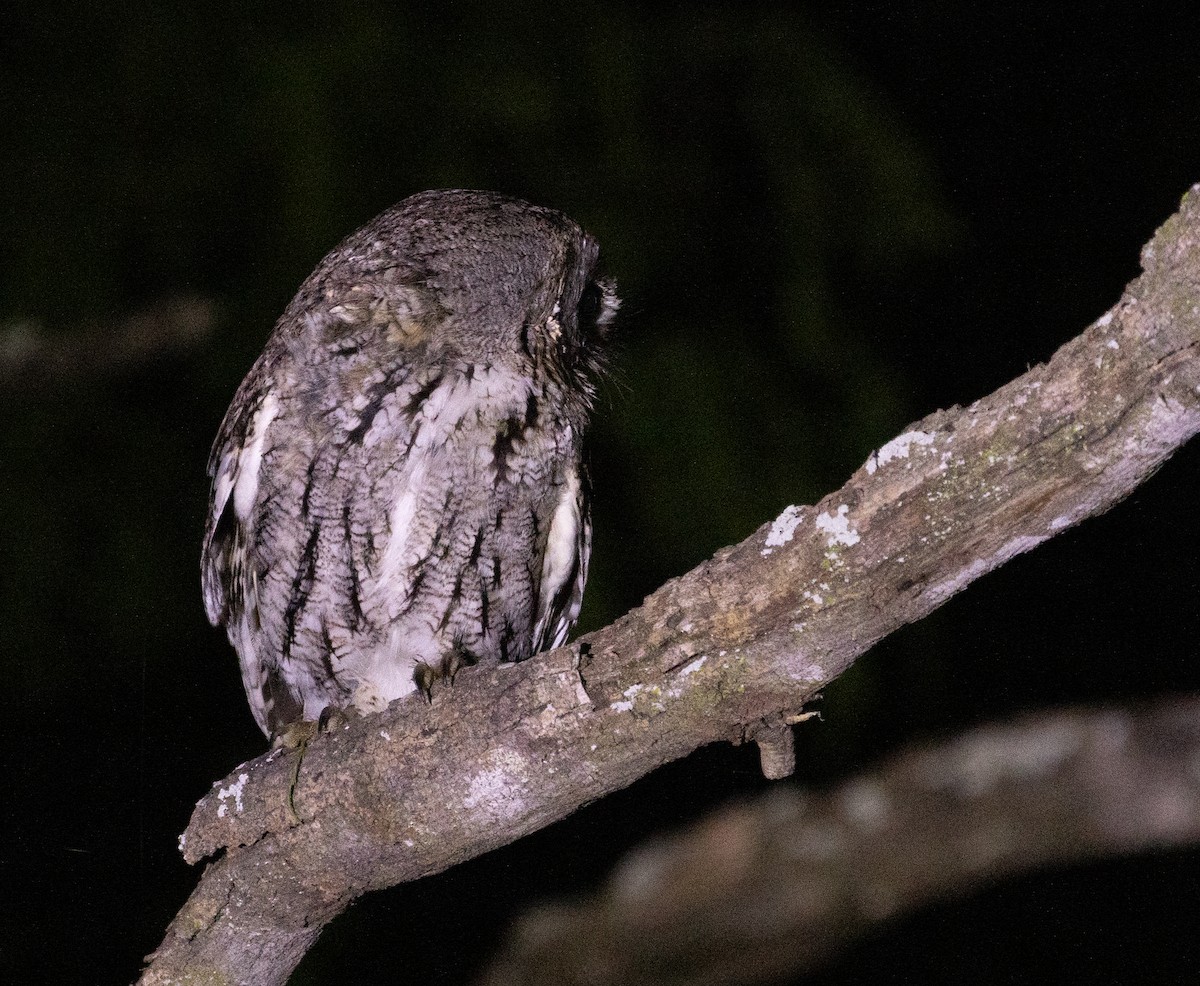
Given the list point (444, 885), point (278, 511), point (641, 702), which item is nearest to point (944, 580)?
point (641, 702)

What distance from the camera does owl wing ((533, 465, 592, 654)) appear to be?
5.02 feet

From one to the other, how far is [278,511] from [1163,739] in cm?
163

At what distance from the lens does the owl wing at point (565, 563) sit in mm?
1529

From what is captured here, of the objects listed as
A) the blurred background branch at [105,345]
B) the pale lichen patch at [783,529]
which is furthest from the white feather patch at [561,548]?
the blurred background branch at [105,345]

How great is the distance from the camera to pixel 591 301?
159cm

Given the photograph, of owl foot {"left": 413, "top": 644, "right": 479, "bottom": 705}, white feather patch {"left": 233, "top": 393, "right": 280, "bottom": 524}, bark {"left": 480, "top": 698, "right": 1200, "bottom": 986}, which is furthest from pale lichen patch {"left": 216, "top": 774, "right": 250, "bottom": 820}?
bark {"left": 480, "top": 698, "right": 1200, "bottom": 986}

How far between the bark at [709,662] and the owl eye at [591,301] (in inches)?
23.1

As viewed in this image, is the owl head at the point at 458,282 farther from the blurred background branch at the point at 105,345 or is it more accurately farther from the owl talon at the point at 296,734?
the blurred background branch at the point at 105,345

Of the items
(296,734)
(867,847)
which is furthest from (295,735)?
(867,847)

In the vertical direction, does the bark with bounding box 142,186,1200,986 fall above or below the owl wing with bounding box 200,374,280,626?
below

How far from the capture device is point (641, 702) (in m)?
1.05

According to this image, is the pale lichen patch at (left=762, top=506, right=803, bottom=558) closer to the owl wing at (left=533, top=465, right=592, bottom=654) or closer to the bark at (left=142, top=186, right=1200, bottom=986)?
the bark at (left=142, top=186, right=1200, bottom=986)

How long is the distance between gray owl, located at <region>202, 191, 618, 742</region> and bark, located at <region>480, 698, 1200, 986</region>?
3.21 ft

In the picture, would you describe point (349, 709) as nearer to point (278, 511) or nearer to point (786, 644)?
point (278, 511)
